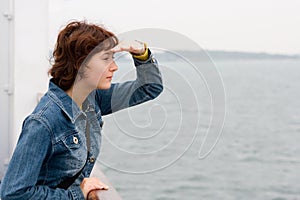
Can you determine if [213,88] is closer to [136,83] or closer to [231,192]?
[136,83]

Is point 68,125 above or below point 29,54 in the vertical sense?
above

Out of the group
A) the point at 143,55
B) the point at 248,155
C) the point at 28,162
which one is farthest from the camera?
the point at 248,155

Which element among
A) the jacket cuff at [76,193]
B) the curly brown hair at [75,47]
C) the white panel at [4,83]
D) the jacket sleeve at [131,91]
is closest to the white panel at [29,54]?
the white panel at [4,83]

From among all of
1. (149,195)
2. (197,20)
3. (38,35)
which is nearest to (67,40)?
(38,35)

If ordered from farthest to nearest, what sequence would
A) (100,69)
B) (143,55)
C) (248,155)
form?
(248,155) < (143,55) < (100,69)

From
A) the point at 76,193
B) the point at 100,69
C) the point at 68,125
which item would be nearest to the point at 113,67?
the point at 100,69

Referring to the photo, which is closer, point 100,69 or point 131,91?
point 100,69

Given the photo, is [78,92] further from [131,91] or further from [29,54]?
[29,54]

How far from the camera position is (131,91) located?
4.40 ft

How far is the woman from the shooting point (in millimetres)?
1063

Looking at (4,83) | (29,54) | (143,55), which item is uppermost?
(143,55)

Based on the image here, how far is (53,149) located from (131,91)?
30 centimetres

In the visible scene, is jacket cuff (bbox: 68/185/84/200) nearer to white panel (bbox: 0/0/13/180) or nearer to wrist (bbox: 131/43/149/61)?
wrist (bbox: 131/43/149/61)

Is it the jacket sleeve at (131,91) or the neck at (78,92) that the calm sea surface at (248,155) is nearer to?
the jacket sleeve at (131,91)
